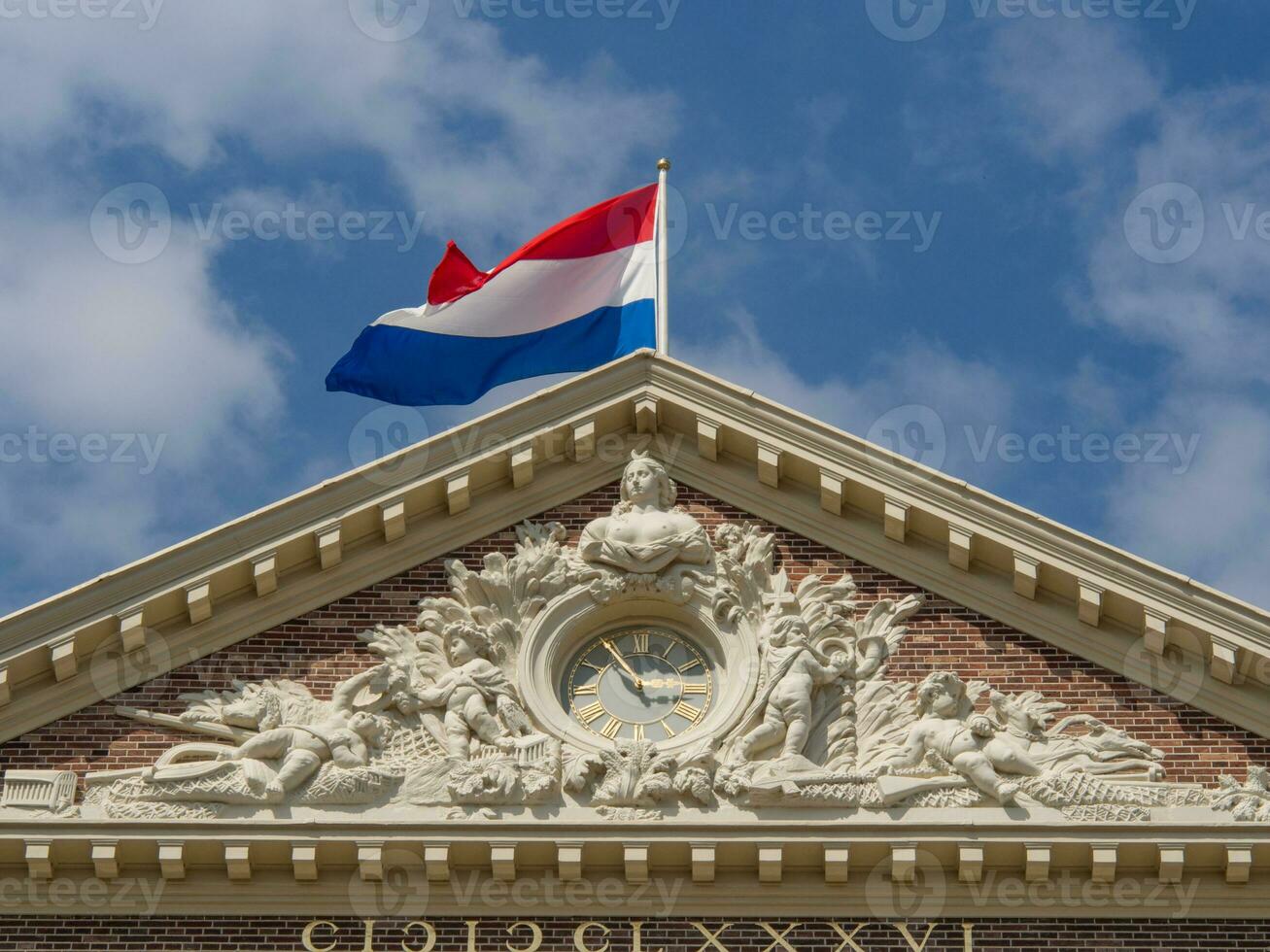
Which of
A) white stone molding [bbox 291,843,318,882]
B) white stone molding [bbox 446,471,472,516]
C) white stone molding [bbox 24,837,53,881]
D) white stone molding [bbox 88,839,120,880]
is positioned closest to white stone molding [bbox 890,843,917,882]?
white stone molding [bbox 291,843,318,882]

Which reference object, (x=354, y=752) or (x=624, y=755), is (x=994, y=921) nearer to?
(x=624, y=755)

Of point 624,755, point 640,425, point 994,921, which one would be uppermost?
point 640,425

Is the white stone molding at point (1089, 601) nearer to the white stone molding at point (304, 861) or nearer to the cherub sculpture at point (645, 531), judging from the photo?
the cherub sculpture at point (645, 531)

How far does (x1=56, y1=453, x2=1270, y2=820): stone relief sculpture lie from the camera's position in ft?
86.5

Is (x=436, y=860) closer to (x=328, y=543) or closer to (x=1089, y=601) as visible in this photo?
(x=328, y=543)

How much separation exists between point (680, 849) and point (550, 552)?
12.1 feet

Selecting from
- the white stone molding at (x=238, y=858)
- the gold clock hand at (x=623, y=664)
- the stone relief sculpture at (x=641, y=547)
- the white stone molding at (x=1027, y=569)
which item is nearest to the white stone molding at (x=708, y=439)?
the stone relief sculpture at (x=641, y=547)

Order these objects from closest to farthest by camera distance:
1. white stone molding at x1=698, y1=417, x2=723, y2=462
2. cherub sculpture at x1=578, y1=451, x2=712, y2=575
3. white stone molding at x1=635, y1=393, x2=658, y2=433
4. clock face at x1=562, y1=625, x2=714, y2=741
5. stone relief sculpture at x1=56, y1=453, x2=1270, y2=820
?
stone relief sculpture at x1=56, y1=453, x2=1270, y2=820 → clock face at x1=562, y1=625, x2=714, y2=741 → cherub sculpture at x1=578, y1=451, x2=712, y2=575 → white stone molding at x1=698, y1=417, x2=723, y2=462 → white stone molding at x1=635, y1=393, x2=658, y2=433

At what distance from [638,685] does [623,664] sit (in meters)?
0.32

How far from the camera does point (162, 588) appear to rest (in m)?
27.7

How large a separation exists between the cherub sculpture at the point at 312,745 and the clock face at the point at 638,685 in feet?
6.45

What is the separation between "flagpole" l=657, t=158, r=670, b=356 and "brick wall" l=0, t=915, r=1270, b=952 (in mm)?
6526

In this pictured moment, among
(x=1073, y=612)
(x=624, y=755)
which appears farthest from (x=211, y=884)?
(x=1073, y=612)

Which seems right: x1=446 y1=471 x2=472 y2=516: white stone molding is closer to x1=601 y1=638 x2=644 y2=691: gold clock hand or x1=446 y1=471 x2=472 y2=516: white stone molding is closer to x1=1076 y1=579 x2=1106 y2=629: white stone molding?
x1=601 y1=638 x2=644 y2=691: gold clock hand
